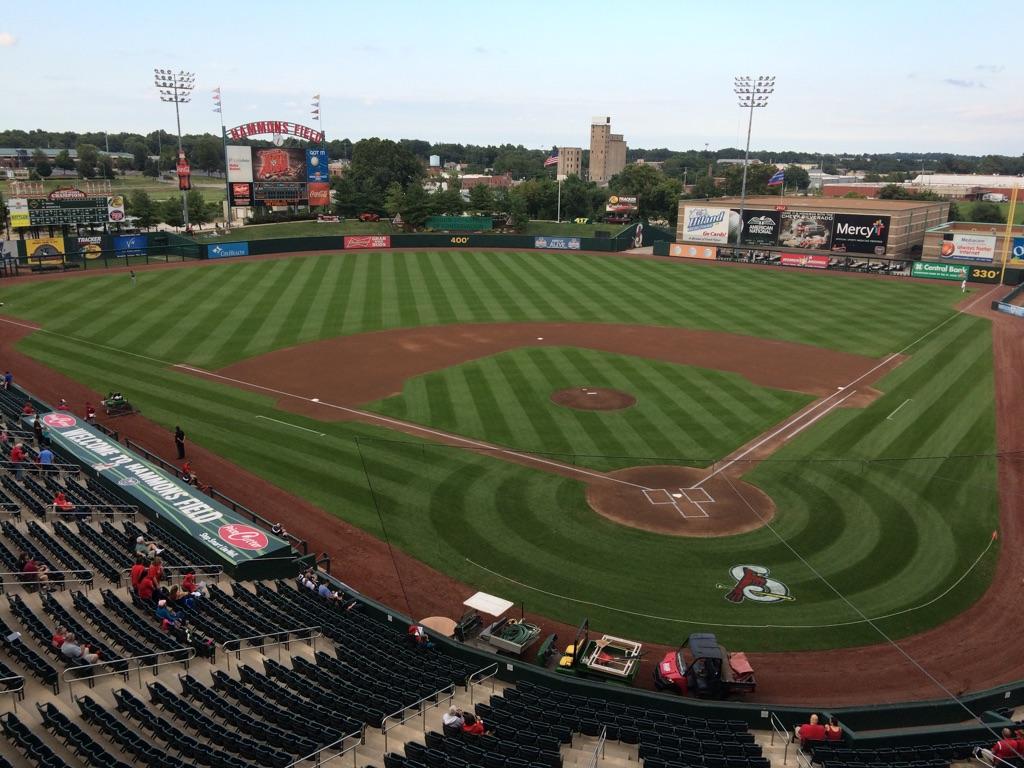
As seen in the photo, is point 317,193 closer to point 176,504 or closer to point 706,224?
point 706,224

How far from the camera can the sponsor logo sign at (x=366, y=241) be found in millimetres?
85831

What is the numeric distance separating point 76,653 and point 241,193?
272ft

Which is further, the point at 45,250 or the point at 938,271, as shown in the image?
the point at 938,271

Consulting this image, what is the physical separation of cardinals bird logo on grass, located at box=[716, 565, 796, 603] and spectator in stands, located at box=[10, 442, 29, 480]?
2179 centimetres

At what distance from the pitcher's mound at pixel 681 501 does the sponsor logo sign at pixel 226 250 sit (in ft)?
204

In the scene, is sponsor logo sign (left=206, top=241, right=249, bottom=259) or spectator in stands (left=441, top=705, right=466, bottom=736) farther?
sponsor logo sign (left=206, top=241, right=249, bottom=259)

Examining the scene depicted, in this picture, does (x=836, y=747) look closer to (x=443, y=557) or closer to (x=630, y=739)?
(x=630, y=739)

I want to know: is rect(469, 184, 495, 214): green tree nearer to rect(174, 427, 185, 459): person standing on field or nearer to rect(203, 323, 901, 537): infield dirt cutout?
rect(203, 323, 901, 537): infield dirt cutout

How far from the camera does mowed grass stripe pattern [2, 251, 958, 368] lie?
4803cm

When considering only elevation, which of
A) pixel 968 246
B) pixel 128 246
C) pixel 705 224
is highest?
pixel 705 224

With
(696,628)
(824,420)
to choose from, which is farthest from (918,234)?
(696,628)

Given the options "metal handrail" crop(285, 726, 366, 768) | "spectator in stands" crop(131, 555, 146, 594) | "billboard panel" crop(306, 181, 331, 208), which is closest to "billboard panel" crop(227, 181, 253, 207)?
"billboard panel" crop(306, 181, 331, 208)

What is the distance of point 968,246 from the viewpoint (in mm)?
74812

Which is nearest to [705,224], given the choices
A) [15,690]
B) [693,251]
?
[693,251]
